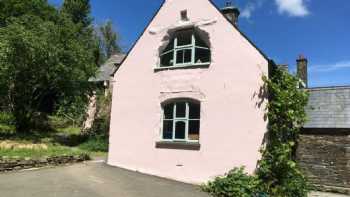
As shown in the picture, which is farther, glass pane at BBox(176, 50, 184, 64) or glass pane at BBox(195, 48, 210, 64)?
glass pane at BBox(176, 50, 184, 64)

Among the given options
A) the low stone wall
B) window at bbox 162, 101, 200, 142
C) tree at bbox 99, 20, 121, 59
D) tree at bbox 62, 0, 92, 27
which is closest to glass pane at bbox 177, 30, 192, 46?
window at bbox 162, 101, 200, 142

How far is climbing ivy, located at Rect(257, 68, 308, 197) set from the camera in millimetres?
11914

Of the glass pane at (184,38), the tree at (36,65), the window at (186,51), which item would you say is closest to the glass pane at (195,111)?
the window at (186,51)

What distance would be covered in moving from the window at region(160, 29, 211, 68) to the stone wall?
5515 mm

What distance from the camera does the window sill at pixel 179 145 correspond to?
45.6 ft

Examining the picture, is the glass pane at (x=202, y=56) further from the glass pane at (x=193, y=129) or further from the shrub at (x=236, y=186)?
the shrub at (x=236, y=186)

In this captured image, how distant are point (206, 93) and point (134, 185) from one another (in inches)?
183

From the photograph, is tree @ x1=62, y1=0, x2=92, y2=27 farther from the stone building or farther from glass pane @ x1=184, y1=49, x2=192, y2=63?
the stone building

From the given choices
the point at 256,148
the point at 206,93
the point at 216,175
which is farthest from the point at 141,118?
the point at 256,148

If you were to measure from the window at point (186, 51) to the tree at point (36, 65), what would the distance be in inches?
407

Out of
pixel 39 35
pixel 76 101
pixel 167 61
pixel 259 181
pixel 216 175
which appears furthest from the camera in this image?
pixel 76 101

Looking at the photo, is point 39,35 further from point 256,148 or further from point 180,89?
point 256,148

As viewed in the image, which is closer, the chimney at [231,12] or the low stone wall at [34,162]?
the low stone wall at [34,162]

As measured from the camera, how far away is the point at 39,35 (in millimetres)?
22922
